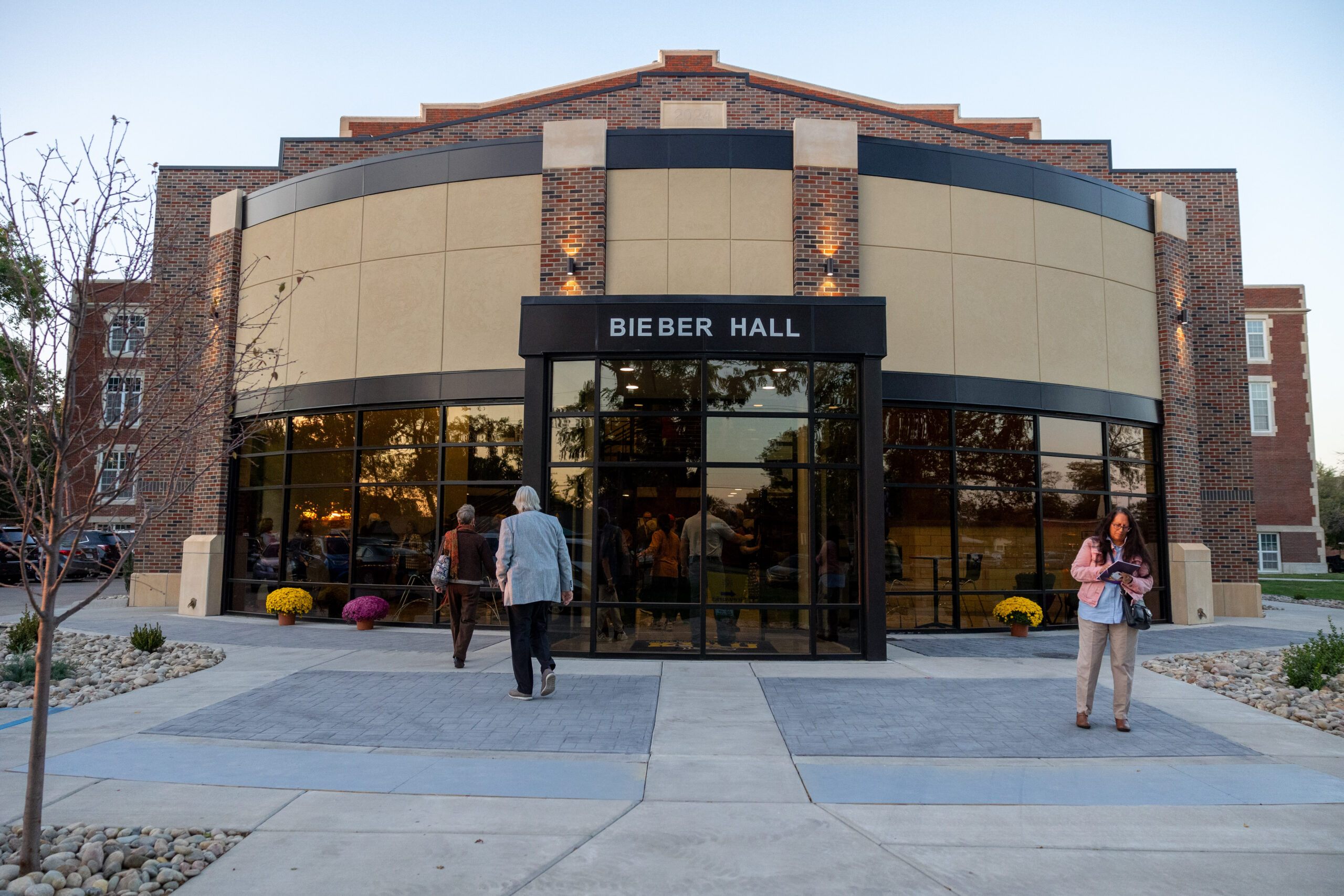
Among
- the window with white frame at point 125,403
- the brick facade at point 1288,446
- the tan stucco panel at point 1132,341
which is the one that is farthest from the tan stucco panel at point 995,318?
the brick facade at point 1288,446

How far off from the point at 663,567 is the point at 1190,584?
409 inches

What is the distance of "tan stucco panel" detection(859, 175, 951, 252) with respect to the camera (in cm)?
1305

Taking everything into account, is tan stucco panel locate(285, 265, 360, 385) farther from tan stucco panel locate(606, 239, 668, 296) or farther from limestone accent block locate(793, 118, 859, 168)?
limestone accent block locate(793, 118, 859, 168)

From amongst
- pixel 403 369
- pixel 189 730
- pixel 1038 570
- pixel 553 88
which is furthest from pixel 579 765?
pixel 553 88

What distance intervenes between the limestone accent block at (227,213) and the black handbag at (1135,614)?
15862 millimetres

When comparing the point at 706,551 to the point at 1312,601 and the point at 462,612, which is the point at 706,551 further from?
the point at 1312,601

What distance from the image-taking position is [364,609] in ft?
42.5

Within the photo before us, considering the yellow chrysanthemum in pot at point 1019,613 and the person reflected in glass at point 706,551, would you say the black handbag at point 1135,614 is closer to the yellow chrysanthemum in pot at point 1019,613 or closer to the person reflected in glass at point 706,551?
the person reflected in glass at point 706,551

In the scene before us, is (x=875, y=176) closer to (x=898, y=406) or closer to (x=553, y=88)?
(x=898, y=406)

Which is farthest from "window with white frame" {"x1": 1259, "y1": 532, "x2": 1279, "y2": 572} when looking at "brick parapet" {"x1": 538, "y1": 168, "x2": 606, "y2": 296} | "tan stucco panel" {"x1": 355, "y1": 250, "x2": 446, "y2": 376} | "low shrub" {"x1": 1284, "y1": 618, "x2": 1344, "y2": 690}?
"tan stucco panel" {"x1": 355, "y1": 250, "x2": 446, "y2": 376}

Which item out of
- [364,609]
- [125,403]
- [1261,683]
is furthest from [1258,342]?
[125,403]

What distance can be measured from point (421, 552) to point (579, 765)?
8532mm

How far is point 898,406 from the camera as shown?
13.3 metres

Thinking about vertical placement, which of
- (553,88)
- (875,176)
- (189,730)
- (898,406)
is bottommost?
(189,730)
